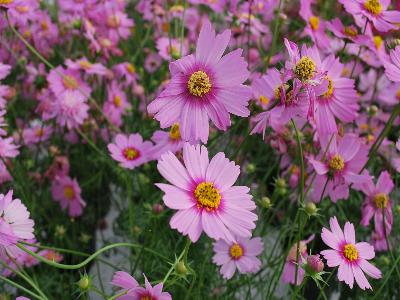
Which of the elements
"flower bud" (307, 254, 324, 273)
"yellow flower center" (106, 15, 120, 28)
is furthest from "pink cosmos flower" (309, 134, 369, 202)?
"yellow flower center" (106, 15, 120, 28)

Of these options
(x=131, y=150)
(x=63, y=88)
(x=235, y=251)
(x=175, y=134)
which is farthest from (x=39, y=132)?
(x=235, y=251)

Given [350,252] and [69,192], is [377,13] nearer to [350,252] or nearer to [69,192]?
[350,252]

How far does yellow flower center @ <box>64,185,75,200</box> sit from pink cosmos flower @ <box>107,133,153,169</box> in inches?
7.7

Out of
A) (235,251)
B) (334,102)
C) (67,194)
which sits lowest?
(67,194)

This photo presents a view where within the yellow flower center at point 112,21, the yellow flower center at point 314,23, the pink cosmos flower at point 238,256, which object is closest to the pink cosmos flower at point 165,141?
the pink cosmos flower at point 238,256

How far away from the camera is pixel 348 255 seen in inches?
27.3

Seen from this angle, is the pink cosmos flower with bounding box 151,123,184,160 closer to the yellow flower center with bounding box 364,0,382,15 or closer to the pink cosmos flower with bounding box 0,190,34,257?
the pink cosmos flower with bounding box 0,190,34,257

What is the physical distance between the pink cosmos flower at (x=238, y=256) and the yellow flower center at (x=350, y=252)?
0.55 ft

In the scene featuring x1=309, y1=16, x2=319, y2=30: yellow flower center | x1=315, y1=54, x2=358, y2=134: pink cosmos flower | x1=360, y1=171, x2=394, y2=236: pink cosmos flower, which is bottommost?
x1=360, y1=171, x2=394, y2=236: pink cosmos flower

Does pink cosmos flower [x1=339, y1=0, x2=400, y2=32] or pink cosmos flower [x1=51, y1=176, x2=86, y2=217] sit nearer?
pink cosmos flower [x1=339, y1=0, x2=400, y2=32]

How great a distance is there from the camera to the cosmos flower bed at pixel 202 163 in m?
0.61

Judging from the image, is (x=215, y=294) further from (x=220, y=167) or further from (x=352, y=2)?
(x=352, y=2)

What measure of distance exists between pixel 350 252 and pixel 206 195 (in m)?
0.23

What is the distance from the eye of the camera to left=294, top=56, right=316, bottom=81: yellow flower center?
0.63 meters
